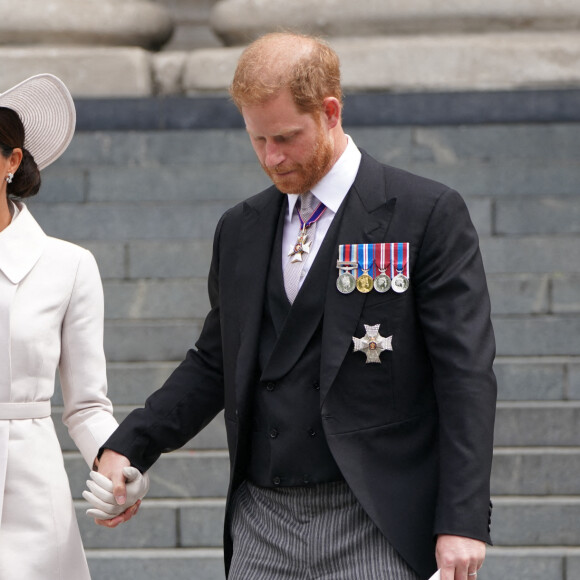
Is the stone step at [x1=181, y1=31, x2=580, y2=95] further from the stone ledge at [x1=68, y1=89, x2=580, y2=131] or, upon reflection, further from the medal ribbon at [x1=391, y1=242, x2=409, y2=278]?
the medal ribbon at [x1=391, y1=242, x2=409, y2=278]

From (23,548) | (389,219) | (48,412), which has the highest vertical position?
(389,219)

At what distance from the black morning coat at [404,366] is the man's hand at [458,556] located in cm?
2

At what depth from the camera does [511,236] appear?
23.0 ft

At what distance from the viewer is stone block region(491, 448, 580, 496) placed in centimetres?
547

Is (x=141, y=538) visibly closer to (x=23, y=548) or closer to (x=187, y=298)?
(x=187, y=298)

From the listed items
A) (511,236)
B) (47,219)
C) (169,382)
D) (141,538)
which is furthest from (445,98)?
(169,382)

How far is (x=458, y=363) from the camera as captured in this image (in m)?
2.97

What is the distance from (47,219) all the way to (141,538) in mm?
2470

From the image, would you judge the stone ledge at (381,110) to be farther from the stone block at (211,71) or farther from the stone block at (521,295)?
the stone block at (521,295)

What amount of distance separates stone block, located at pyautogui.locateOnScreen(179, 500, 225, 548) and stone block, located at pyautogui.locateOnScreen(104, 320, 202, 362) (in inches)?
38.4

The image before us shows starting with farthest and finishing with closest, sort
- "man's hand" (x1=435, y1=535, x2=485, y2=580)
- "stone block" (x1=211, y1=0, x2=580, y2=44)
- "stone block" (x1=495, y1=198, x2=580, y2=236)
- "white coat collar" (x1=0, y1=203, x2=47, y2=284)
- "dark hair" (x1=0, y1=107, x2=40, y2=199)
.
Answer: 1. "stone block" (x1=211, y1=0, x2=580, y2=44)
2. "stone block" (x1=495, y1=198, x2=580, y2=236)
3. "dark hair" (x1=0, y1=107, x2=40, y2=199)
4. "white coat collar" (x1=0, y1=203, x2=47, y2=284)
5. "man's hand" (x1=435, y1=535, x2=485, y2=580)

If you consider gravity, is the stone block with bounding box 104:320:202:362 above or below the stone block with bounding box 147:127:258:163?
Answer: below

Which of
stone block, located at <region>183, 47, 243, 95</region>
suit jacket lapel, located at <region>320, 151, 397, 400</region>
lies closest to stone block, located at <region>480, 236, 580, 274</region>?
stone block, located at <region>183, 47, 243, 95</region>

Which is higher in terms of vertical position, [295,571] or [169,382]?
[169,382]
